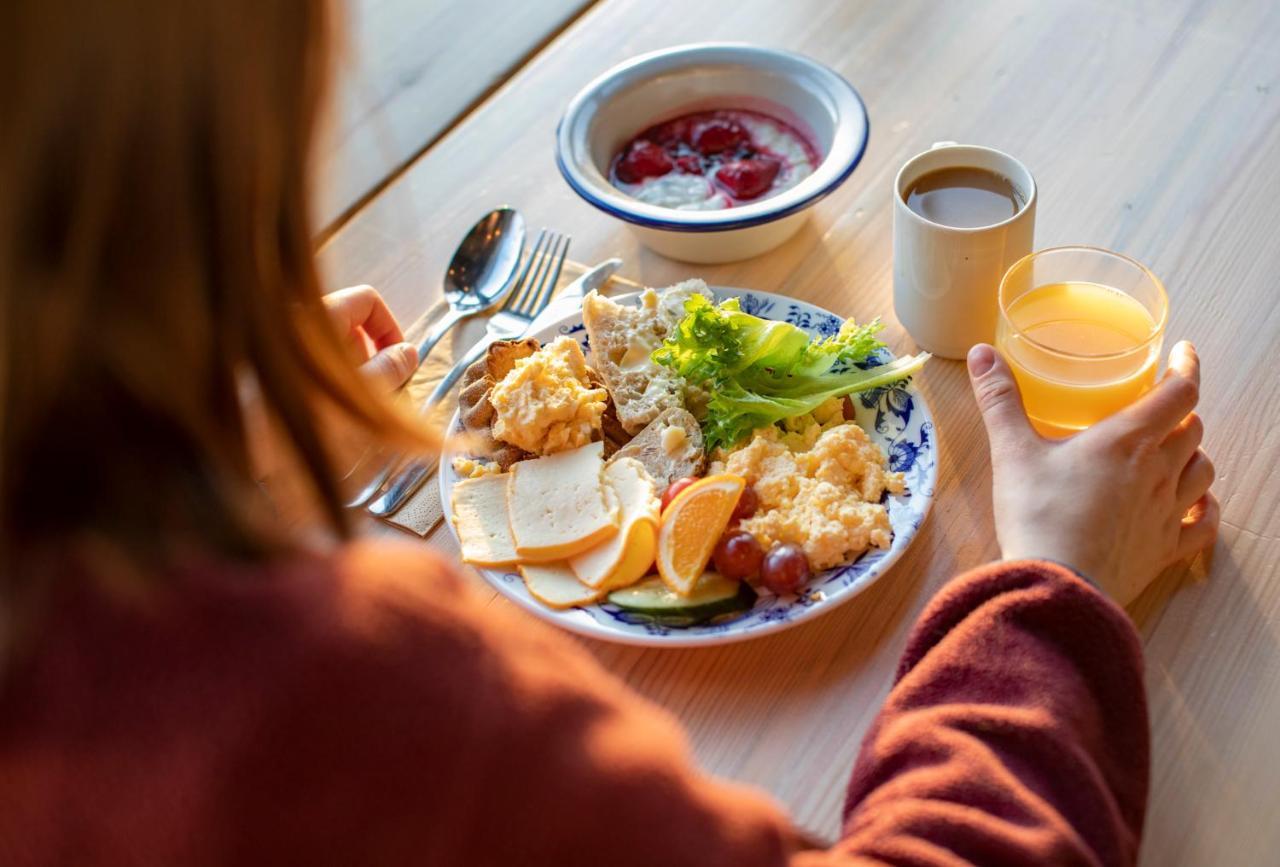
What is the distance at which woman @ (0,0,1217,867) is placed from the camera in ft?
1.86

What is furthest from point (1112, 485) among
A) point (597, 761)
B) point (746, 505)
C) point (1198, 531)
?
point (597, 761)

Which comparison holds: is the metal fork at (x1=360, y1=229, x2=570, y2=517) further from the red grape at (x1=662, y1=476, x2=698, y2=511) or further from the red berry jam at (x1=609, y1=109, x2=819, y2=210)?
the red grape at (x1=662, y1=476, x2=698, y2=511)

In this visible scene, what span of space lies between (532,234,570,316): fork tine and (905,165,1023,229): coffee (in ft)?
1.46

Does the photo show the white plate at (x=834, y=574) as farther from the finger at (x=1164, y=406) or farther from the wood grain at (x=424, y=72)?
the wood grain at (x=424, y=72)

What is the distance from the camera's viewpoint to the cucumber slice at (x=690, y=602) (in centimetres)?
104

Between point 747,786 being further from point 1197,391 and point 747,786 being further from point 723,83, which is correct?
point 723,83

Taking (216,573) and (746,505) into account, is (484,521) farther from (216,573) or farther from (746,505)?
(216,573)

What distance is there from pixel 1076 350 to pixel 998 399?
0.12 metres

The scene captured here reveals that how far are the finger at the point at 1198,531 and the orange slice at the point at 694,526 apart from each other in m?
0.40

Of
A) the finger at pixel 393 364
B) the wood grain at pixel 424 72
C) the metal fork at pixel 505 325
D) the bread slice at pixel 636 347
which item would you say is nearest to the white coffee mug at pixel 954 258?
the bread slice at pixel 636 347

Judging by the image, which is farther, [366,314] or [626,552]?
[366,314]

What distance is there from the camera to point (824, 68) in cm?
150

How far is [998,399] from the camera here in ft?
3.66

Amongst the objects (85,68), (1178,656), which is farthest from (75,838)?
(1178,656)
